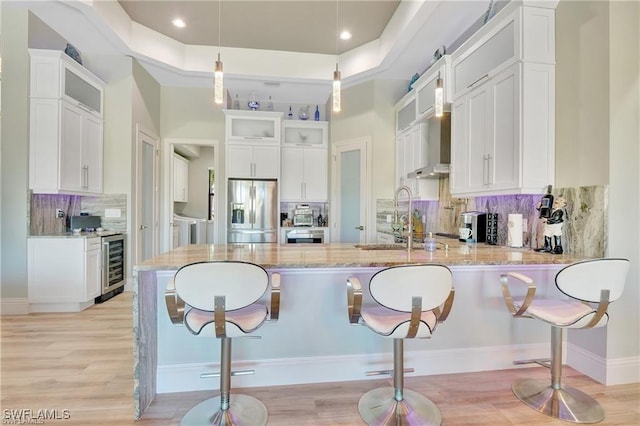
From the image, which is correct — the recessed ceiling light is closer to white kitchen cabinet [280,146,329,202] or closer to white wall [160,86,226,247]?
white wall [160,86,226,247]

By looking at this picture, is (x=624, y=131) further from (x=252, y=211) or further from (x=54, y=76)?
(x=54, y=76)

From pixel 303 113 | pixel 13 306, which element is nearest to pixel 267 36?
pixel 303 113

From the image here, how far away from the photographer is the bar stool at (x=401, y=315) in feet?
5.32

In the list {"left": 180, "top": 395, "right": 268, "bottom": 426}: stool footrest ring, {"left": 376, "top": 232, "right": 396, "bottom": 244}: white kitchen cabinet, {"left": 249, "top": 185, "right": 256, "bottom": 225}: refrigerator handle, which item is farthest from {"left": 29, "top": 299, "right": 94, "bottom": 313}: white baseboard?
{"left": 376, "top": 232, "right": 396, "bottom": 244}: white kitchen cabinet

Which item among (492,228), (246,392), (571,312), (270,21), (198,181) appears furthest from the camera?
(198,181)

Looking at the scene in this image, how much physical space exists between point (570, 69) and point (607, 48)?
234 mm

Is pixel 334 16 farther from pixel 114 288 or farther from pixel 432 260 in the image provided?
pixel 114 288

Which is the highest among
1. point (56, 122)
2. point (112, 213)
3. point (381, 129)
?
point (381, 129)

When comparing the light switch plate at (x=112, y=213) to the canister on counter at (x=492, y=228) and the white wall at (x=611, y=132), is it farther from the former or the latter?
the white wall at (x=611, y=132)

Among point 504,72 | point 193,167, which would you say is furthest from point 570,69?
point 193,167

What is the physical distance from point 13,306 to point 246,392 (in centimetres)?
314

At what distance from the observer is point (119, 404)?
2.00 m

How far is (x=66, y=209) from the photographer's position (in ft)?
13.8

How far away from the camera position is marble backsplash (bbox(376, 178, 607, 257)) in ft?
7.33
